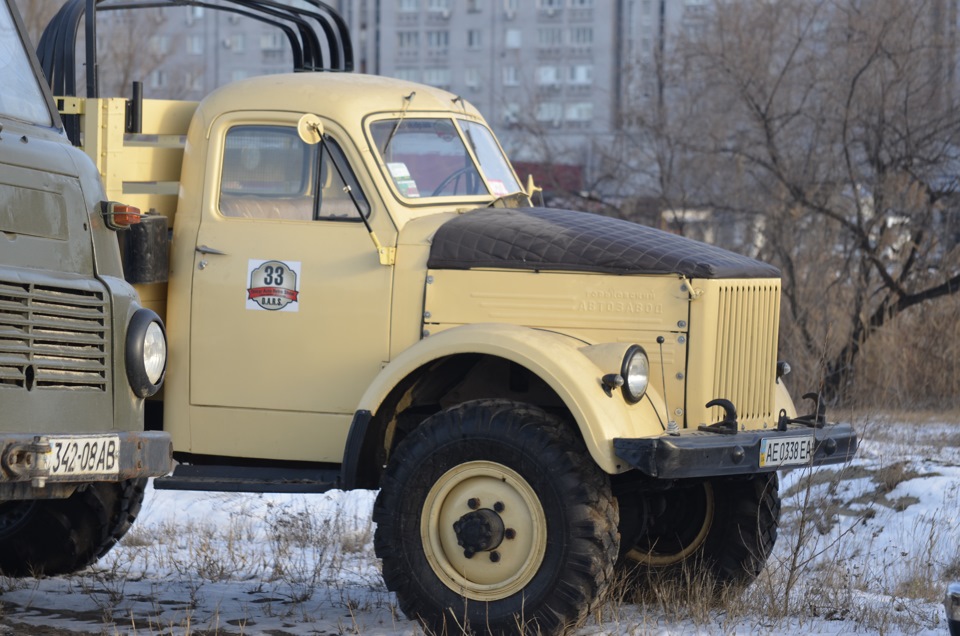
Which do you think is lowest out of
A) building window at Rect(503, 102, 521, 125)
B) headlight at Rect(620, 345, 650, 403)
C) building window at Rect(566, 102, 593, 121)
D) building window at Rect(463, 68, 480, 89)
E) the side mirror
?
headlight at Rect(620, 345, 650, 403)

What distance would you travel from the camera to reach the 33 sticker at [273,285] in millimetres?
5938

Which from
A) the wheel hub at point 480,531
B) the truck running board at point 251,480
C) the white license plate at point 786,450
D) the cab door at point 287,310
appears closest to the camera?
the wheel hub at point 480,531

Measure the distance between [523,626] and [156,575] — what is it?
2552 mm

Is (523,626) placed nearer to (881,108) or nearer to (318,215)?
(318,215)

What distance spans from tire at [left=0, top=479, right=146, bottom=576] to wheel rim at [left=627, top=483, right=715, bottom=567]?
2361mm

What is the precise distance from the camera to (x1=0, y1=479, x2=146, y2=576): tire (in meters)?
6.49

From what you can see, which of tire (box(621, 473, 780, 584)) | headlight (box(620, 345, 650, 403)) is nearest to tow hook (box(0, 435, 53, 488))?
headlight (box(620, 345, 650, 403))

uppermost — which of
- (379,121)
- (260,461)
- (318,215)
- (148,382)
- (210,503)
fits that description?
(379,121)

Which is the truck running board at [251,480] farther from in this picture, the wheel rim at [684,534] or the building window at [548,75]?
the building window at [548,75]

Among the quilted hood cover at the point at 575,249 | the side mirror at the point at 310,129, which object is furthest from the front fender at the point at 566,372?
the side mirror at the point at 310,129

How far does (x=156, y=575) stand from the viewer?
22.6 ft

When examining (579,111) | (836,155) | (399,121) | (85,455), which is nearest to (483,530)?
(85,455)

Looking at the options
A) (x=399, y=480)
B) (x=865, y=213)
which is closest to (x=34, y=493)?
(x=399, y=480)

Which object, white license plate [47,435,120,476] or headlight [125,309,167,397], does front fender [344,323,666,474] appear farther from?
white license plate [47,435,120,476]
